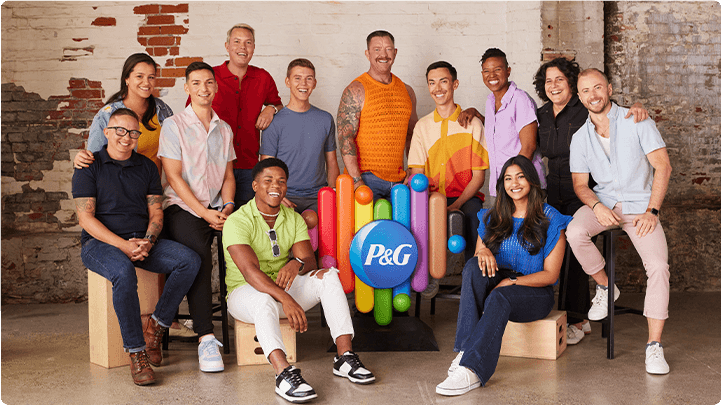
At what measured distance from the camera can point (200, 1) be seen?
5.05m

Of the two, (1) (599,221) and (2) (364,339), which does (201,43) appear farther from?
(1) (599,221)

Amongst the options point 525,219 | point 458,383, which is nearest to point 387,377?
point 458,383

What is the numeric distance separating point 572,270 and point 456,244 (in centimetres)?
84

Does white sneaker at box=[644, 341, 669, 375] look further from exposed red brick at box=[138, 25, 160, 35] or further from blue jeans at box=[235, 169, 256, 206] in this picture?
exposed red brick at box=[138, 25, 160, 35]

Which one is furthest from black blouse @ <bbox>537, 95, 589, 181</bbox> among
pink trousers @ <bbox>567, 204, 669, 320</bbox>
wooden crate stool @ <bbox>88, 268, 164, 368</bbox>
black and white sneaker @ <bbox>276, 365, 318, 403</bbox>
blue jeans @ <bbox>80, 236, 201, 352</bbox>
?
wooden crate stool @ <bbox>88, 268, 164, 368</bbox>

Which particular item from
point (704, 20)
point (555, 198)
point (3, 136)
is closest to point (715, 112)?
point (704, 20)

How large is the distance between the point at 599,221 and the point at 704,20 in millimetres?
2923

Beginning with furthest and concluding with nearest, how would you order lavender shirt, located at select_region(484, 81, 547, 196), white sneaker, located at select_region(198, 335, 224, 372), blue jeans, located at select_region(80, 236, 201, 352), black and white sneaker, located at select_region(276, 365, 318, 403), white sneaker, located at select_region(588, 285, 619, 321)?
1. lavender shirt, located at select_region(484, 81, 547, 196)
2. white sneaker, located at select_region(588, 285, 619, 321)
3. white sneaker, located at select_region(198, 335, 224, 372)
4. blue jeans, located at select_region(80, 236, 201, 352)
5. black and white sneaker, located at select_region(276, 365, 318, 403)

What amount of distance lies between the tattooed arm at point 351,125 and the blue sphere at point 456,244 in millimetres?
831

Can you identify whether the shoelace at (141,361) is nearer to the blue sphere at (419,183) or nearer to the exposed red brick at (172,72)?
the blue sphere at (419,183)

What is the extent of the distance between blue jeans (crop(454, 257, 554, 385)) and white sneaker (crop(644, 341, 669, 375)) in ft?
1.80

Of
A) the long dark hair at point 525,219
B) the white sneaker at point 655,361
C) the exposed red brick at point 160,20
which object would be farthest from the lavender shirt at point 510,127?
the exposed red brick at point 160,20

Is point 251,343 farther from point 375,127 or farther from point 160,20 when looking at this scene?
point 160,20

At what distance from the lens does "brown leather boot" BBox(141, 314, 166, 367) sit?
3.34 metres
